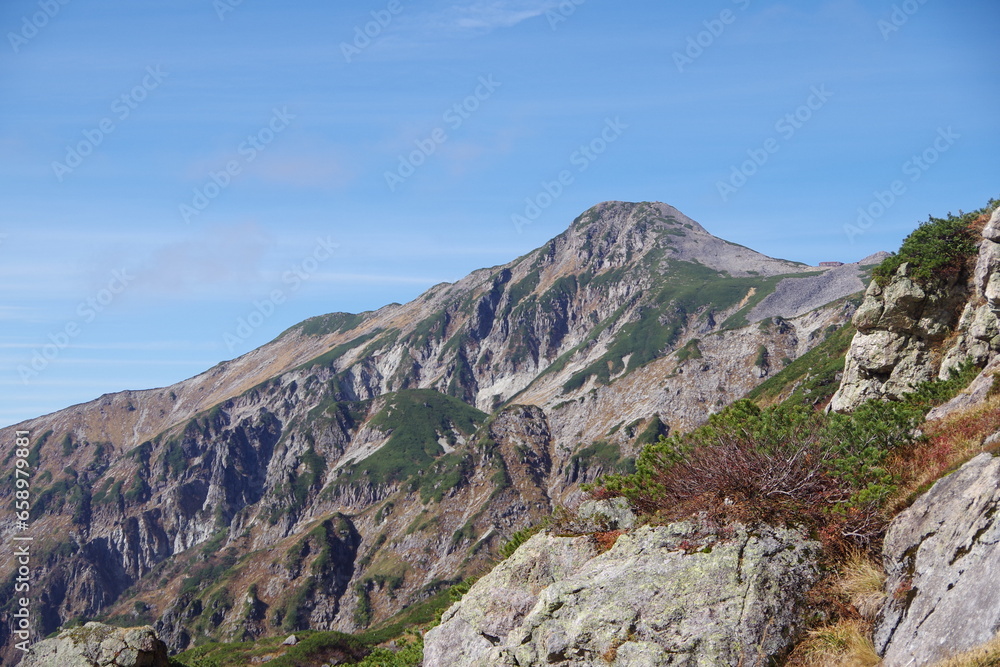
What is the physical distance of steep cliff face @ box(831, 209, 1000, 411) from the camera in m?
31.3

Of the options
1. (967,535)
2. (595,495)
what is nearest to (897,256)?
(595,495)

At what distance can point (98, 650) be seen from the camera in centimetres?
3105

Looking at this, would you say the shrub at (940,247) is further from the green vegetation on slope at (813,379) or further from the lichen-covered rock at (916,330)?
→ the green vegetation on slope at (813,379)

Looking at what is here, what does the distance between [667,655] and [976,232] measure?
3107 cm

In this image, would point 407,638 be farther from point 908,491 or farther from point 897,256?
point 897,256

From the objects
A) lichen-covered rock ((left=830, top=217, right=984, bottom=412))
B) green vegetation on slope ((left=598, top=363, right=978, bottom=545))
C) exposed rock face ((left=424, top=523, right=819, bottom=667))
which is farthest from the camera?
lichen-covered rock ((left=830, top=217, right=984, bottom=412))

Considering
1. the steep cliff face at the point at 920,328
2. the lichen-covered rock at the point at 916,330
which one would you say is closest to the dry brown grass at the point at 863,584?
the lichen-covered rock at the point at 916,330

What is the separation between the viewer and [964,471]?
1525 cm

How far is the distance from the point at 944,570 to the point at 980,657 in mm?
2303

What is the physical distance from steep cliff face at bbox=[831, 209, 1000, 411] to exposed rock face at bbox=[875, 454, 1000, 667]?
18.8m

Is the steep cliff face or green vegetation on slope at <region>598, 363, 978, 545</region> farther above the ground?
the steep cliff face

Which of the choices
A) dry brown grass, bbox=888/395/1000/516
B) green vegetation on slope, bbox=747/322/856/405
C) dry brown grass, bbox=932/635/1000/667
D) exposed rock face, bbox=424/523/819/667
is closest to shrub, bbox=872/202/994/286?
dry brown grass, bbox=888/395/1000/516

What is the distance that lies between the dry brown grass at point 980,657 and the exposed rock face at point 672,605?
3521 mm

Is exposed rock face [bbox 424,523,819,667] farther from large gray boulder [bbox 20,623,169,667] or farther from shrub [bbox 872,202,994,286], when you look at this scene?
shrub [bbox 872,202,994,286]
